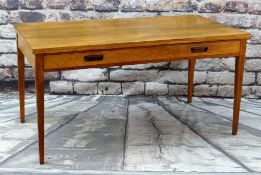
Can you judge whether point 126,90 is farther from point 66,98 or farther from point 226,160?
point 226,160

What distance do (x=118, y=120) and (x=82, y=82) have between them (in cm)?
63

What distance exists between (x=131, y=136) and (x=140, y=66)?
89cm

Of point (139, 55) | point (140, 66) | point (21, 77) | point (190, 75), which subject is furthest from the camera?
point (140, 66)

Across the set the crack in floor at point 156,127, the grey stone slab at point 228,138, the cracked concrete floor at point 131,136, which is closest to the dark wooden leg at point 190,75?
the cracked concrete floor at point 131,136

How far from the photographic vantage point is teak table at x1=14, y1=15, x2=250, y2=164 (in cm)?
218

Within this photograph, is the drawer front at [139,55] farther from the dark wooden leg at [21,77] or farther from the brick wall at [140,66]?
the brick wall at [140,66]

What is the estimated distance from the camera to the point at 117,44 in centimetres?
224

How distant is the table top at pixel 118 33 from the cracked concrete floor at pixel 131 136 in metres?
0.54

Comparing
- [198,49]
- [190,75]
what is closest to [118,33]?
[198,49]

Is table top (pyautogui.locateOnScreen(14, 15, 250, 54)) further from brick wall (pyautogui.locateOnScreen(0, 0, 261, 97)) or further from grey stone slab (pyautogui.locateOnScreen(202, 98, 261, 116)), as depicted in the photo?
grey stone slab (pyautogui.locateOnScreen(202, 98, 261, 116))

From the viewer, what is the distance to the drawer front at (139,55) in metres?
2.19

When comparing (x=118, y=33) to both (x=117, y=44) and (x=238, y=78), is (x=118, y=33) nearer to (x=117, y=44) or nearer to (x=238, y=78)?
(x=117, y=44)

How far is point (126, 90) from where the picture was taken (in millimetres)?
3438

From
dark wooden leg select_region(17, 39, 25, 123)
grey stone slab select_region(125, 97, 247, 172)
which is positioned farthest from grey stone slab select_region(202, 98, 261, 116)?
dark wooden leg select_region(17, 39, 25, 123)
